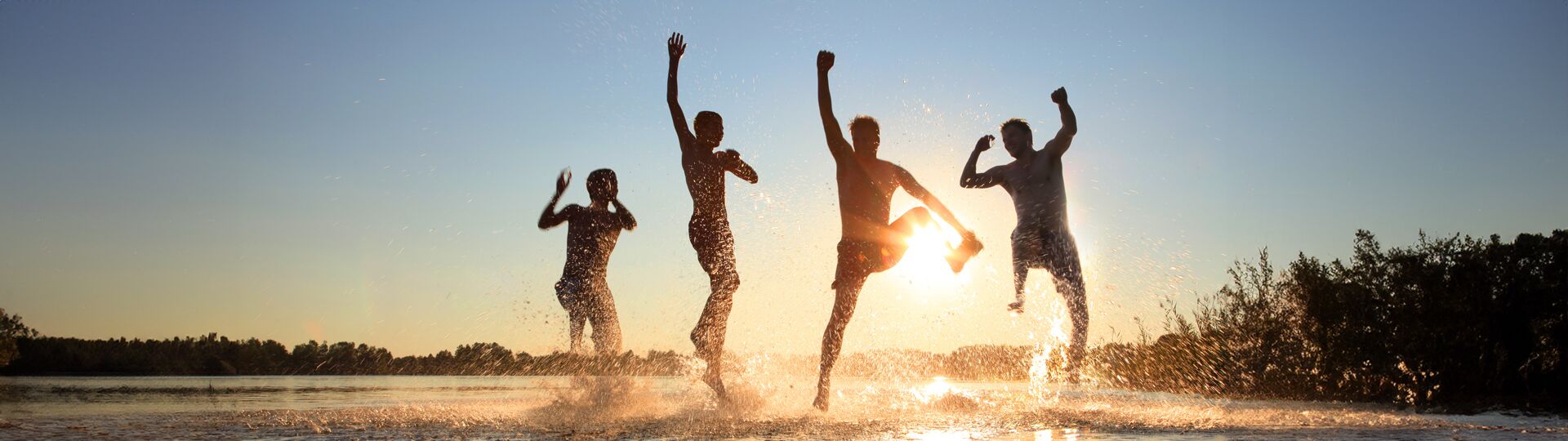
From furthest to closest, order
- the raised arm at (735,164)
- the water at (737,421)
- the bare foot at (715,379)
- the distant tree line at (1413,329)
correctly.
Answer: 1. the distant tree line at (1413,329)
2. the raised arm at (735,164)
3. the bare foot at (715,379)
4. the water at (737,421)

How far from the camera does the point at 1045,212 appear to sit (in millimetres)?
9148

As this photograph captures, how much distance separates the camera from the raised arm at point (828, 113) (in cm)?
927

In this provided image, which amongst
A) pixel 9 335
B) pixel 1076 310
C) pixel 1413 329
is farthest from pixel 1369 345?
pixel 9 335

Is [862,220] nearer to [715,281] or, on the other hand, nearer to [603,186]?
[715,281]

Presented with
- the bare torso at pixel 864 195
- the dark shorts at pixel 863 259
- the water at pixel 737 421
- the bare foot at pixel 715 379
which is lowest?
the water at pixel 737 421

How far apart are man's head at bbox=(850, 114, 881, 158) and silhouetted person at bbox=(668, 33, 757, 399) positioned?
1372mm

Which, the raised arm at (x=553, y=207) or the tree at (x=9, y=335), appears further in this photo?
the tree at (x=9, y=335)

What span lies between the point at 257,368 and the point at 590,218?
62.4 m

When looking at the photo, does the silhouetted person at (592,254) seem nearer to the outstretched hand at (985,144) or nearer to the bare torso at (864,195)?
the bare torso at (864,195)

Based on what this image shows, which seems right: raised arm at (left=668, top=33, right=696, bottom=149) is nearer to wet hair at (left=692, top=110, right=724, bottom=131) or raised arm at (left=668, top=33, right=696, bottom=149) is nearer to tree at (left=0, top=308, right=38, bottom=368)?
wet hair at (left=692, top=110, right=724, bottom=131)

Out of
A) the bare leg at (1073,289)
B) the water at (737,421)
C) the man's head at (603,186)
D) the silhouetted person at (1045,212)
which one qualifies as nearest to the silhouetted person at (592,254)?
the man's head at (603,186)

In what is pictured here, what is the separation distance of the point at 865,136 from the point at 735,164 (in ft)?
5.03

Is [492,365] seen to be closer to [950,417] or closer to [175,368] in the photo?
[950,417]

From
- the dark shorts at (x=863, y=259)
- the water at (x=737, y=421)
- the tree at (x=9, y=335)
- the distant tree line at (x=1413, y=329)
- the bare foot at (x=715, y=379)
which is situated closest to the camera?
the water at (x=737, y=421)
